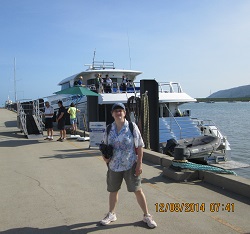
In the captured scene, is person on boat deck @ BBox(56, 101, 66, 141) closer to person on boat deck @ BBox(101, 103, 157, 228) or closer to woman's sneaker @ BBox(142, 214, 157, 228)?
person on boat deck @ BBox(101, 103, 157, 228)

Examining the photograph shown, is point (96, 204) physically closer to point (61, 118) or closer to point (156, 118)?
point (156, 118)

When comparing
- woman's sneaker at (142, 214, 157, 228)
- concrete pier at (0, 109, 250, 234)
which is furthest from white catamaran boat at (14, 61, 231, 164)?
woman's sneaker at (142, 214, 157, 228)

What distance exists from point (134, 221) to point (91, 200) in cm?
A: 122

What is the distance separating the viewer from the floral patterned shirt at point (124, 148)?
13.7ft

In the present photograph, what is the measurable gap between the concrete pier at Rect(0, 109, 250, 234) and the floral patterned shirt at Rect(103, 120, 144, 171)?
872 millimetres

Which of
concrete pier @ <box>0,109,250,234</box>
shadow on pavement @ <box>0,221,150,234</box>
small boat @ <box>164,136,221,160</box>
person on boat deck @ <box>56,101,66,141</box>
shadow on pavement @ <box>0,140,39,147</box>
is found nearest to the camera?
shadow on pavement @ <box>0,221,150,234</box>

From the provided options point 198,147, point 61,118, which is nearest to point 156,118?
point 198,147

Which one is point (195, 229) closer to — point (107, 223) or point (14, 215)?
point (107, 223)

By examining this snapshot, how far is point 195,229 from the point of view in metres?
4.20

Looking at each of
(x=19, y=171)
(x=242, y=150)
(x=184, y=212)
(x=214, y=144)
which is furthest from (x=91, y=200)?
(x=242, y=150)

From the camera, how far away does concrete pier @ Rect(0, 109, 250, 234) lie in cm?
430

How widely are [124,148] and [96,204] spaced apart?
156cm

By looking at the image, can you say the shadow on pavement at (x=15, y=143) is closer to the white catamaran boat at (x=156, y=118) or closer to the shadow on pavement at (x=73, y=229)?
the white catamaran boat at (x=156, y=118)

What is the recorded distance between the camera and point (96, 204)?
17.1 ft
